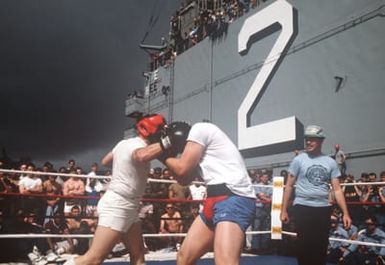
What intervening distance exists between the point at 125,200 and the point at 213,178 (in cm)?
83

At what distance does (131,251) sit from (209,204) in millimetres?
1046

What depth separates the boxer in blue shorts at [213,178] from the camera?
2.23 m

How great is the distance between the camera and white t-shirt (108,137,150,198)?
2.92m

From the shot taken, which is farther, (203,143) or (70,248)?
(70,248)

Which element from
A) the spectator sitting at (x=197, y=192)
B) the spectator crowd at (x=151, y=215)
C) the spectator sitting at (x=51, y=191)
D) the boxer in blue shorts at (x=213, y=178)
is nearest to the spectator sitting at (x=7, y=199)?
the spectator crowd at (x=151, y=215)

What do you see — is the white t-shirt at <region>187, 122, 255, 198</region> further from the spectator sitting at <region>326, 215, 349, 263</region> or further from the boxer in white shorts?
the spectator sitting at <region>326, 215, 349, 263</region>

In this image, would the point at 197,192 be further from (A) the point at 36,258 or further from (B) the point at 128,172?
(B) the point at 128,172

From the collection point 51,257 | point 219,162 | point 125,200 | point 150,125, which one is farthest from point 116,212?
point 51,257

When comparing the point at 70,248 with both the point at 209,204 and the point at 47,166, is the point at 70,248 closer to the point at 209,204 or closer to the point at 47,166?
the point at 47,166

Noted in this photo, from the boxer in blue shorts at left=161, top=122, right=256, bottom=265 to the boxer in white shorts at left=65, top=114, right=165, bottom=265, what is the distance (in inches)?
13.4

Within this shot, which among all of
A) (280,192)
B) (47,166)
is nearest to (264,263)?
(280,192)

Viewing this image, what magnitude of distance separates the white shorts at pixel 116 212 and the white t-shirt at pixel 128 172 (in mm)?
45

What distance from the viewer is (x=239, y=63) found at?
1366cm

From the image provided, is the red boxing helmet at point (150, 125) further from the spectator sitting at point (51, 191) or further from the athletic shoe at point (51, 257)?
the spectator sitting at point (51, 191)
